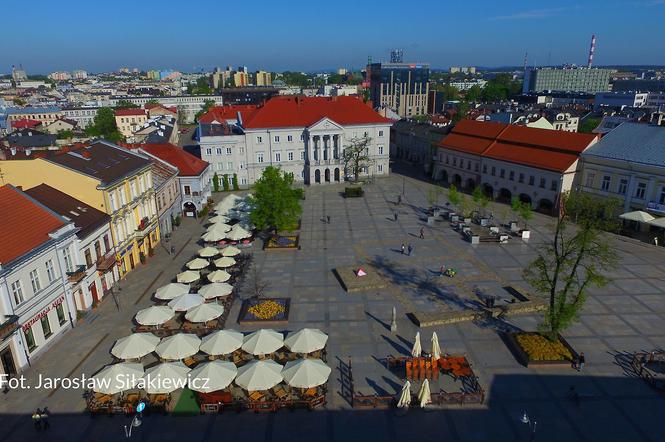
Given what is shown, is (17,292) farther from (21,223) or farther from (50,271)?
(21,223)

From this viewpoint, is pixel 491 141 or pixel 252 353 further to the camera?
pixel 491 141

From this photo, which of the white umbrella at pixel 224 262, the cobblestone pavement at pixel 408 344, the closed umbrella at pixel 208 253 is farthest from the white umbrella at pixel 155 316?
the closed umbrella at pixel 208 253

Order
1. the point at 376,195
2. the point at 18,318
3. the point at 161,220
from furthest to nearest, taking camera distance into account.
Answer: the point at 376,195
the point at 161,220
the point at 18,318

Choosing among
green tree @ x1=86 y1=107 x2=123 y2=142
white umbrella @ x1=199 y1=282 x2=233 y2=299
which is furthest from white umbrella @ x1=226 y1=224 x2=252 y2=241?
green tree @ x1=86 y1=107 x2=123 y2=142

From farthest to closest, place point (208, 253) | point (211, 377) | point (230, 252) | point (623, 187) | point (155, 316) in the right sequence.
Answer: point (623, 187)
point (230, 252)
point (208, 253)
point (155, 316)
point (211, 377)

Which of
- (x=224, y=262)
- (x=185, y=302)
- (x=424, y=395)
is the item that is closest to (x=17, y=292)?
(x=185, y=302)

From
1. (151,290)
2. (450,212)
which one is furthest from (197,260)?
(450,212)

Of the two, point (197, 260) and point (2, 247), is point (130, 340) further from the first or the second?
point (197, 260)

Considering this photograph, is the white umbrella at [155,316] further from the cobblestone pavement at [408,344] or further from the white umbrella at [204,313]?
the cobblestone pavement at [408,344]
